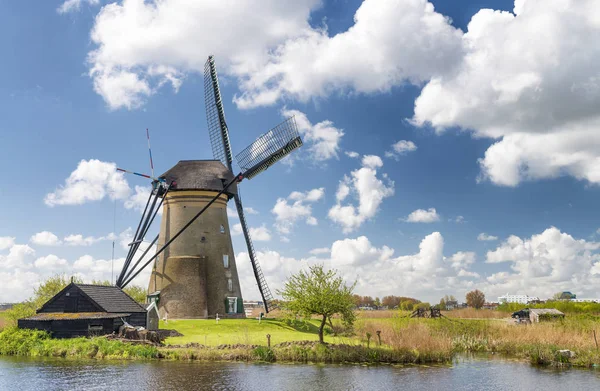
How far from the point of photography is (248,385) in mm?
18344

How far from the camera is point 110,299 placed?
3316 cm

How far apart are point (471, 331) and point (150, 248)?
78.0 feet

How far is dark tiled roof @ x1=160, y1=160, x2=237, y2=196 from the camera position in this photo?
41156mm

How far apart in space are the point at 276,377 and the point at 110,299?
17116 millimetres

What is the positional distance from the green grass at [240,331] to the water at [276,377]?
6.19 meters

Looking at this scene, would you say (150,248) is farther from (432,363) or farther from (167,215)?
(432,363)

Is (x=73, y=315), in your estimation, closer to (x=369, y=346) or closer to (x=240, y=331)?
(x=240, y=331)

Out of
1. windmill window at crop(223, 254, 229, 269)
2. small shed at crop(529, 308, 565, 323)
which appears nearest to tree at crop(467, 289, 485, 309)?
small shed at crop(529, 308, 565, 323)

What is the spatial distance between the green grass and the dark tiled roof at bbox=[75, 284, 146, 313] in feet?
9.81

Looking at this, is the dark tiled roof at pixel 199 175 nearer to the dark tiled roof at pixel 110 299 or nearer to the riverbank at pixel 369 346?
the dark tiled roof at pixel 110 299

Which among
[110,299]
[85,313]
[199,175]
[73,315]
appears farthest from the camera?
[199,175]

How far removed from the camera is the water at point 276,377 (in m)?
18.3

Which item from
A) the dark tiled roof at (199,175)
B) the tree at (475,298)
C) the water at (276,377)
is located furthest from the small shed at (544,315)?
the tree at (475,298)

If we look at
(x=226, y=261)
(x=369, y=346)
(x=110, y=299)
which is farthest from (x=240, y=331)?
(x=369, y=346)
